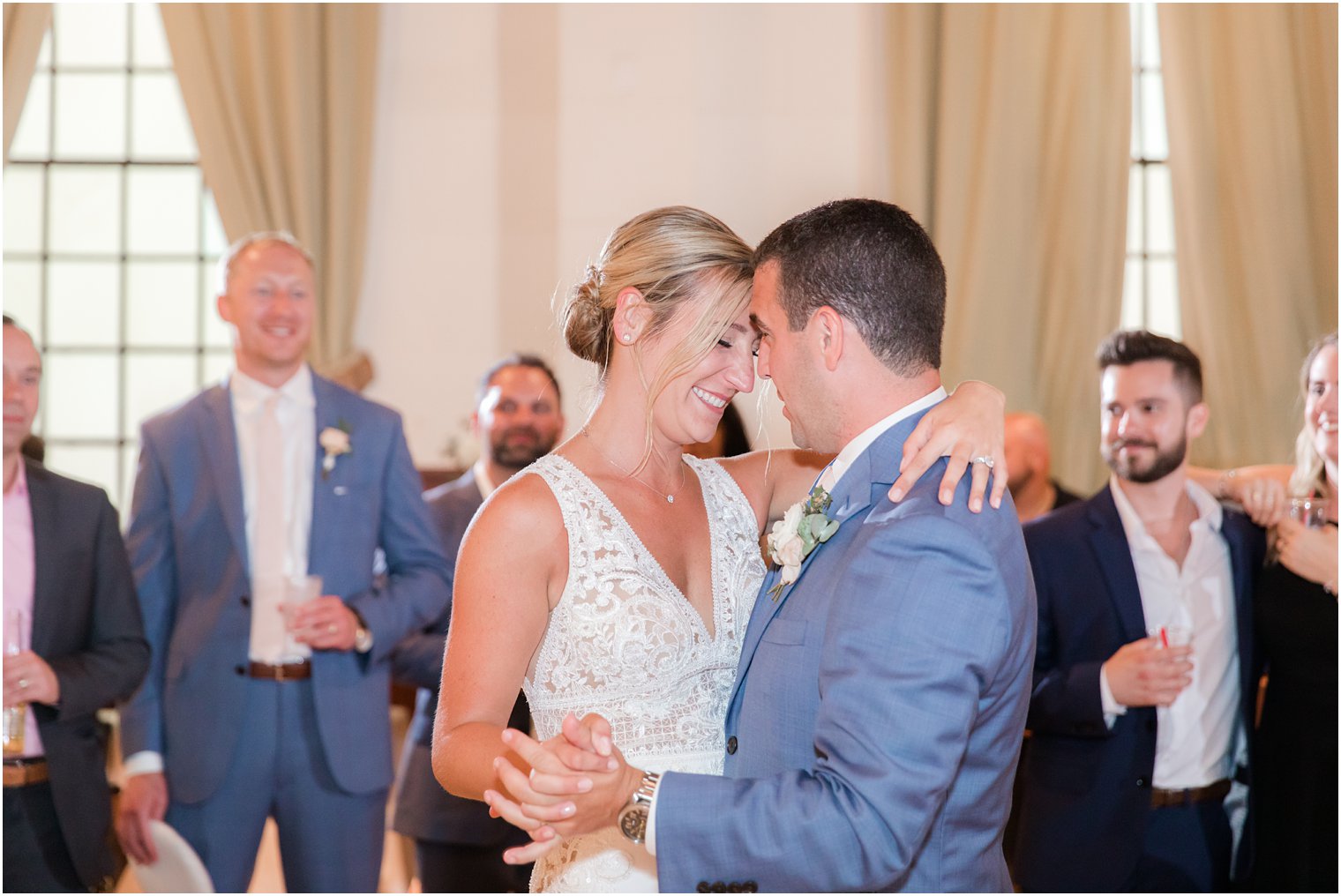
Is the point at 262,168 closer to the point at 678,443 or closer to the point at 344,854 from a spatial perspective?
the point at 344,854

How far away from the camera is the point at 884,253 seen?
1933 mm

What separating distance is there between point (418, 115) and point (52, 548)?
489 centimetres

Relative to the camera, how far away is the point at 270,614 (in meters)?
3.71

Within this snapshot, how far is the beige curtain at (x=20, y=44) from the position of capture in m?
7.30

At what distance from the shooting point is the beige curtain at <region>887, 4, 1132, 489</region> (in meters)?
7.50

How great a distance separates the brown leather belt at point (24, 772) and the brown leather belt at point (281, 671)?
65 cm

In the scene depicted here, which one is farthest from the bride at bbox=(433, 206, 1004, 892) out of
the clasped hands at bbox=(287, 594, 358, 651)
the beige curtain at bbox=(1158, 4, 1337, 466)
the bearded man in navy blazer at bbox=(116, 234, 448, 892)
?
the beige curtain at bbox=(1158, 4, 1337, 466)

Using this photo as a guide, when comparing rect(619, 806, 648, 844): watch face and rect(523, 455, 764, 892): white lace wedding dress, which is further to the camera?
rect(523, 455, 764, 892): white lace wedding dress

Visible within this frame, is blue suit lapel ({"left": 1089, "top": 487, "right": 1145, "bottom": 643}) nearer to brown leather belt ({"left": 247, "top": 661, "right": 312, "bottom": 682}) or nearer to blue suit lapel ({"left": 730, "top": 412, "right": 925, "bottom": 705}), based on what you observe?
blue suit lapel ({"left": 730, "top": 412, "right": 925, "bottom": 705})

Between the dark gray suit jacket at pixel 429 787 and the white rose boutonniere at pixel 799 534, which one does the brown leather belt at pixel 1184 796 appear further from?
the white rose boutonniere at pixel 799 534

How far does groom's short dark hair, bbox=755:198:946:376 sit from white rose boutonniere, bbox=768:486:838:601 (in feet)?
0.79

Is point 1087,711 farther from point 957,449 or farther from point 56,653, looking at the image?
point 56,653

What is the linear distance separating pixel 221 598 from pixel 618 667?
1.87 meters

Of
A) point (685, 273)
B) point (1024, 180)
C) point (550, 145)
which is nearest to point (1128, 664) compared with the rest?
point (685, 273)
